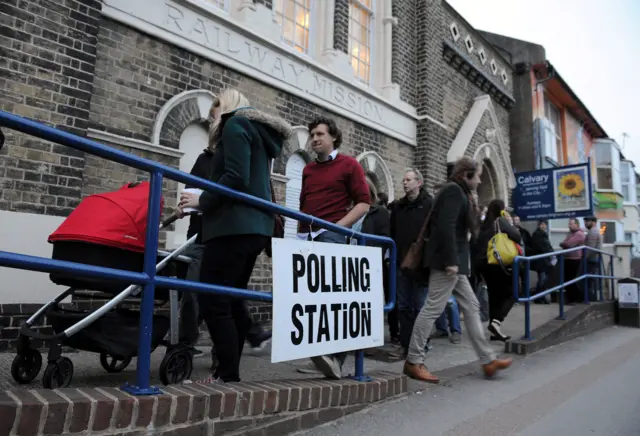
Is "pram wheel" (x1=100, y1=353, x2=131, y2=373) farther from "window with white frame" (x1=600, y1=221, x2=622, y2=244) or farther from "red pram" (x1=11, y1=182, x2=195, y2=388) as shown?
"window with white frame" (x1=600, y1=221, x2=622, y2=244)

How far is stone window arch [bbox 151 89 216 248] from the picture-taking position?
18.3 ft

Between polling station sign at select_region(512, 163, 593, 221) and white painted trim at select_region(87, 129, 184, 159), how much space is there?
10.7 metres

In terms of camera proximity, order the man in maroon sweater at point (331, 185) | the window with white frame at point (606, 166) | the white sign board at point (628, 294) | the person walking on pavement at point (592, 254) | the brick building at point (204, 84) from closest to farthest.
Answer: the man in maroon sweater at point (331, 185) → the brick building at point (204, 84) → the white sign board at point (628, 294) → the person walking on pavement at point (592, 254) → the window with white frame at point (606, 166)

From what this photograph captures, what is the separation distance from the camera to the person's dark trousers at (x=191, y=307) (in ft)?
11.1

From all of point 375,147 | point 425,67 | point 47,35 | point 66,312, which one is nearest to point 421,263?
point 66,312

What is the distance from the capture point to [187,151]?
5969 mm

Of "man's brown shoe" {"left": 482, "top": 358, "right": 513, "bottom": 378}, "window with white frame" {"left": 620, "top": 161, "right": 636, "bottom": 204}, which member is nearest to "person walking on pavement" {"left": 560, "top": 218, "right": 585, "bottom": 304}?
"man's brown shoe" {"left": 482, "top": 358, "right": 513, "bottom": 378}

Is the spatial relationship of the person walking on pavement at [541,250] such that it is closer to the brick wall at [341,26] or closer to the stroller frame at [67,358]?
the brick wall at [341,26]

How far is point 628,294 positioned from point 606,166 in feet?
65.8

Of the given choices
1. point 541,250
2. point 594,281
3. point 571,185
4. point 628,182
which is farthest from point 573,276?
point 628,182

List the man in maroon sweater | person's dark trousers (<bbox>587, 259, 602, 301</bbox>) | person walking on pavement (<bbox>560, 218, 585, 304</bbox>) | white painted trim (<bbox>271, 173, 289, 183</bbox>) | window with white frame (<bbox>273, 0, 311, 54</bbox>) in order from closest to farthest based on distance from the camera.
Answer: the man in maroon sweater → white painted trim (<bbox>271, 173, 289, 183</bbox>) → window with white frame (<bbox>273, 0, 311, 54</bbox>) → person's dark trousers (<bbox>587, 259, 602, 301</bbox>) → person walking on pavement (<bbox>560, 218, 585, 304</bbox>)

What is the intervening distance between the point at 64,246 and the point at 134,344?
67cm

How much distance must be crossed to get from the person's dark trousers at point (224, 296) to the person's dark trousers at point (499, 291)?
4.03 metres

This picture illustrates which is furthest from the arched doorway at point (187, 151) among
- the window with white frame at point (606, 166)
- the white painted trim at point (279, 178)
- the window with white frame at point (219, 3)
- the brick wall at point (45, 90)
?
the window with white frame at point (606, 166)
